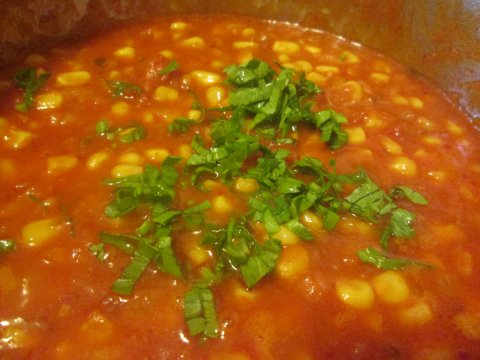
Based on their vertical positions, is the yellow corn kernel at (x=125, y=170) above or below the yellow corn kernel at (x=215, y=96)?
below

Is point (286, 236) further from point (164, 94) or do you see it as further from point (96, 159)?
point (164, 94)

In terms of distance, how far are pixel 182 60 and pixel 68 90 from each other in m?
0.78

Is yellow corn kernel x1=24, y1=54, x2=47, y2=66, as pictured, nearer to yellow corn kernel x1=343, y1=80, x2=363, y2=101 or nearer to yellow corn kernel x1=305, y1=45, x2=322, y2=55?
yellow corn kernel x1=305, y1=45, x2=322, y2=55

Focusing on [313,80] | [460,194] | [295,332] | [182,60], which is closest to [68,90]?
[182,60]

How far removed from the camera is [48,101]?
9.35 ft

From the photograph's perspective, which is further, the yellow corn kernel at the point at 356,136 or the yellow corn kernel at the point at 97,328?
the yellow corn kernel at the point at 356,136

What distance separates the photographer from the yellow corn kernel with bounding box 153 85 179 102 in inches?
118

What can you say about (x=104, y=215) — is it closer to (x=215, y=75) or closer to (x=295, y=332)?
(x=295, y=332)

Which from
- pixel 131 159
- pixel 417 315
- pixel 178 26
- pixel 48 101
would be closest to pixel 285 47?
pixel 178 26

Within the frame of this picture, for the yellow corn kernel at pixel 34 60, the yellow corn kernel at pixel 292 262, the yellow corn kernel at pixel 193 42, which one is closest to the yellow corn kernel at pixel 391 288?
the yellow corn kernel at pixel 292 262

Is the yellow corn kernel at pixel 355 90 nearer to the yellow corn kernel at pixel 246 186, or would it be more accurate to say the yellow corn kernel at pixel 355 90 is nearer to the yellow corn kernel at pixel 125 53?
the yellow corn kernel at pixel 246 186

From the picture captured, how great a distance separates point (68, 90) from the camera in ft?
9.71

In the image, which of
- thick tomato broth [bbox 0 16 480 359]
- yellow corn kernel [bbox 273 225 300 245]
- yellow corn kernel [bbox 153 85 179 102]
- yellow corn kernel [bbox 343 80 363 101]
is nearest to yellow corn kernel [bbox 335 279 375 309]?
thick tomato broth [bbox 0 16 480 359]

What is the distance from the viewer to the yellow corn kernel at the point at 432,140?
302 centimetres
